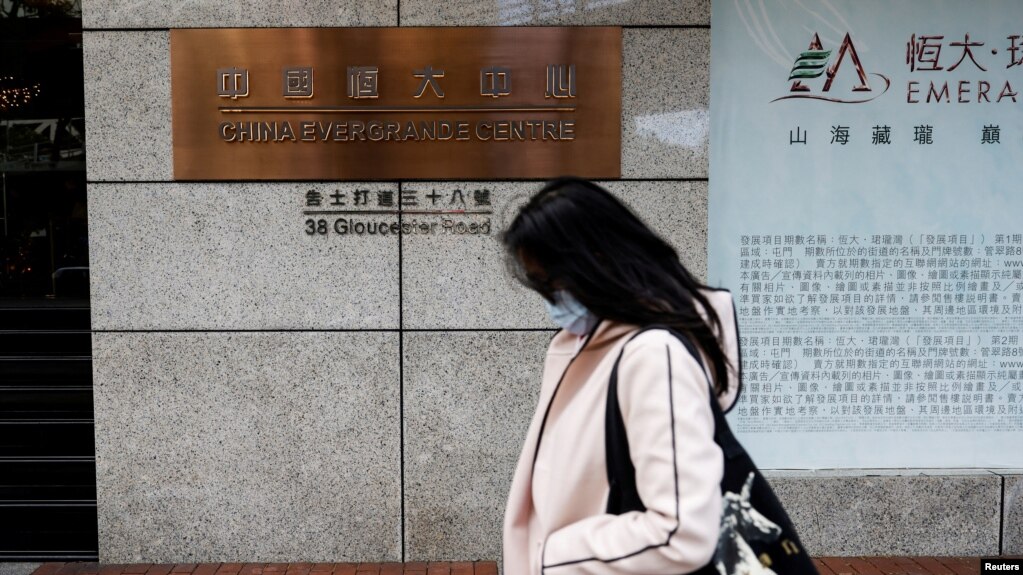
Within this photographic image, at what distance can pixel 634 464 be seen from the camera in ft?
5.71

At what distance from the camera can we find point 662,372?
1.71 m

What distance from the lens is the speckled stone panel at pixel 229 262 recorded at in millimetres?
4824

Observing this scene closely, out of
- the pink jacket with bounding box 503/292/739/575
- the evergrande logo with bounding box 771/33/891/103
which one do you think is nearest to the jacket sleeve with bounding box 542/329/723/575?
the pink jacket with bounding box 503/292/739/575

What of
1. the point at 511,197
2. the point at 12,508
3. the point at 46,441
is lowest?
the point at 12,508

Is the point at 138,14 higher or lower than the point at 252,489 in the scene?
higher

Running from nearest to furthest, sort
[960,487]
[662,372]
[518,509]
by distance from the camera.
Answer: [662,372] < [518,509] < [960,487]

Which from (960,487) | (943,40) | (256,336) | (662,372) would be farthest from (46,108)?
(960,487)

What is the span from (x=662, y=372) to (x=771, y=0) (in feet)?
12.9

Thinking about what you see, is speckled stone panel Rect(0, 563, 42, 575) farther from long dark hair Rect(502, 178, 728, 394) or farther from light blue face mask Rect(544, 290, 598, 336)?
long dark hair Rect(502, 178, 728, 394)

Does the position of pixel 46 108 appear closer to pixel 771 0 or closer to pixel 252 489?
pixel 252 489

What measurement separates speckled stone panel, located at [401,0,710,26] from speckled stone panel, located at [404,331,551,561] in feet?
5.51

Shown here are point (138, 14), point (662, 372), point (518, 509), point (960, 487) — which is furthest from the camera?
point (960, 487)

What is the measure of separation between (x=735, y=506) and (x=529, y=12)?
3.56m

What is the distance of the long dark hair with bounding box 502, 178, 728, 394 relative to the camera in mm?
1828
